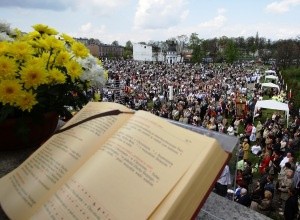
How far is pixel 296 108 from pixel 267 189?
1703 cm

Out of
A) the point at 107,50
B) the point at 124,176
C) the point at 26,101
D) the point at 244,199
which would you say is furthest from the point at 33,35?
the point at 107,50

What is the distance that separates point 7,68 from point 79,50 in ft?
1.59

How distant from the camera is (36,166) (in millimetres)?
1657

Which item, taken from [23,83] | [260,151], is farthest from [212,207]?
[260,151]

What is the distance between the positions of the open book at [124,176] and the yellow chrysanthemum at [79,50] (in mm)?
703

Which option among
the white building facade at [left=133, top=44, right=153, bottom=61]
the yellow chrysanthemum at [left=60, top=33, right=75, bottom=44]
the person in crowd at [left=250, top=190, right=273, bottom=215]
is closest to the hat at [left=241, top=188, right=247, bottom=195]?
the person in crowd at [left=250, top=190, right=273, bottom=215]

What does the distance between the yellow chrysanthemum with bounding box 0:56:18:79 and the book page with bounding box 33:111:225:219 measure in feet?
2.61

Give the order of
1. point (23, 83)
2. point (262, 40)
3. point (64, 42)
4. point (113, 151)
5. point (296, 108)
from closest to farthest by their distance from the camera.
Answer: point (113, 151)
point (23, 83)
point (64, 42)
point (296, 108)
point (262, 40)

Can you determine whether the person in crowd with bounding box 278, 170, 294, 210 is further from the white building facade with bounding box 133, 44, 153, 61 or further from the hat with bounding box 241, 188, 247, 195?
the white building facade with bounding box 133, 44, 153, 61

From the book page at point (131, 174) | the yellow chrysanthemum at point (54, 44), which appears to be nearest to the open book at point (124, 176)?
the book page at point (131, 174)

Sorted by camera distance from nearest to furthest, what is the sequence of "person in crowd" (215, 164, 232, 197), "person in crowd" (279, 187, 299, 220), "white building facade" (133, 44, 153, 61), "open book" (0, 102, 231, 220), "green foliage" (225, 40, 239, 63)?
"open book" (0, 102, 231, 220)
"person in crowd" (215, 164, 232, 197)
"person in crowd" (279, 187, 299, 220)
"green foliage" (225, 40, 239, 63)
"white building facade" (133, 44, 153, 61)

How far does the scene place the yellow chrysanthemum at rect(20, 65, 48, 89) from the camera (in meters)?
1.89

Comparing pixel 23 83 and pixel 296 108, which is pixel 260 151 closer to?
pixel 296 108

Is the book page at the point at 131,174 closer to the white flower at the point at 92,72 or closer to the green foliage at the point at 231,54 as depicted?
the white flower at the point at 92,72
